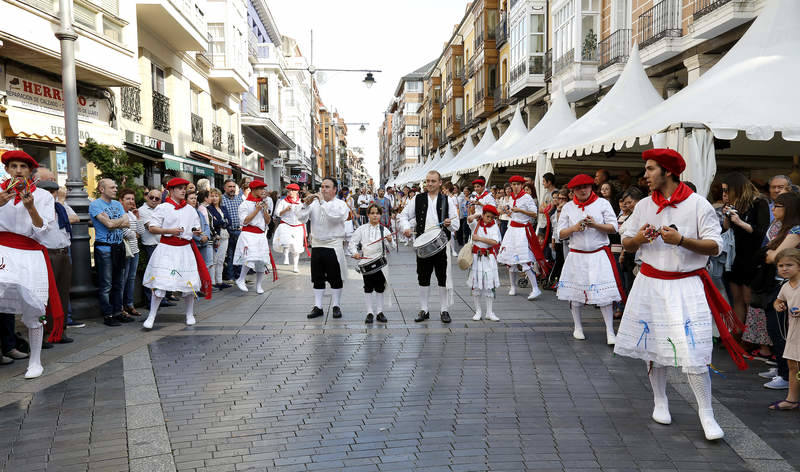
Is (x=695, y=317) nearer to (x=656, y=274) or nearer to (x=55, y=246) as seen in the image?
(x=656, y=274)

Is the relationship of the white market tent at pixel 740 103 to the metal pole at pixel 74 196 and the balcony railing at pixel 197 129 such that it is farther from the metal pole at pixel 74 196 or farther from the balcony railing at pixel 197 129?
the balcony railing at pixel 197 129

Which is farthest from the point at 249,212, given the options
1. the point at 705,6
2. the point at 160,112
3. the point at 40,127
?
the point at 705,6

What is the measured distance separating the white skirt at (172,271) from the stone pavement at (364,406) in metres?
0.61

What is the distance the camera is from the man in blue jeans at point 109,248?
25.6 ft

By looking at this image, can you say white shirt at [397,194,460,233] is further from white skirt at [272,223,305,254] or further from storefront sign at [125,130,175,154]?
storefront sign at [125,130,175,154]

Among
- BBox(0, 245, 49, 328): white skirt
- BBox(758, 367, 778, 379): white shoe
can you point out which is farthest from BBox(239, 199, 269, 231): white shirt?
BBox(758, 367, 778, 379): white shoe

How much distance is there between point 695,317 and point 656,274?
15.9 inches

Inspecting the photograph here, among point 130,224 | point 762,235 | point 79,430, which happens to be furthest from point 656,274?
point 130,224

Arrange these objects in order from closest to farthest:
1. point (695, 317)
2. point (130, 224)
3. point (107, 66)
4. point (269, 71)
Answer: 1. point (695, 317)
2. point (130, 224)
3. point (107, 66)
4. point (269, 71)

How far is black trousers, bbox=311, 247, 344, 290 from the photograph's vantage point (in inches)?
335

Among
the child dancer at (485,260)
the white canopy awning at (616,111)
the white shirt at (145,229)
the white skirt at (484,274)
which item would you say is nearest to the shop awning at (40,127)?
the white shirt at (145,229)

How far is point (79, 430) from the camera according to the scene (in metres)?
4.35

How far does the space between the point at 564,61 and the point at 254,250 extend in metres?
16.1

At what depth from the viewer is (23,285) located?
556cm
